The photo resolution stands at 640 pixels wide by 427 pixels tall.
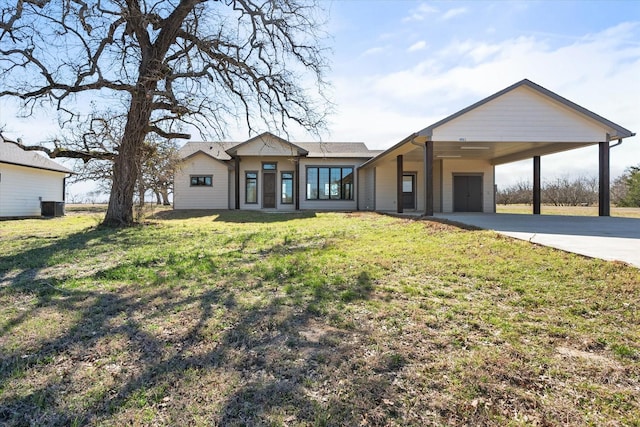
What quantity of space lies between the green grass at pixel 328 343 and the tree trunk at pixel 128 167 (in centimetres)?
666

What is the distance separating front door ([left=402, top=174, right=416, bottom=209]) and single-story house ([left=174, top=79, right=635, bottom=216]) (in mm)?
55

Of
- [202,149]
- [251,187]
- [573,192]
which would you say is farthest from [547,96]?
[573,192]

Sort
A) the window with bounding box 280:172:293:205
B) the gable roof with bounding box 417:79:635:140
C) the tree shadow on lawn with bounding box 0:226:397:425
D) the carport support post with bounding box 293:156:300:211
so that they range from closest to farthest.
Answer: the tree shadow on lawn with bounding box 0:226:397:425, the gable roof with bounding box 417:79:635:140, the carport support post with bounding box 293:156:300:211, the window with bounding box 280:172:293:205

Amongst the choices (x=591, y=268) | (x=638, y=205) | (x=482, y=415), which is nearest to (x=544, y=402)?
(x=482, y=415)

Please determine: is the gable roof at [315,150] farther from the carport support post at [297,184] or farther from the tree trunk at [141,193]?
the tree trunk at [141,193]

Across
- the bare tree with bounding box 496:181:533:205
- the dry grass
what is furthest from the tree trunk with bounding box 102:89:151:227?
the bare tree with bounding box 496:181:533:205

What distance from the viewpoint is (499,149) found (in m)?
15.0

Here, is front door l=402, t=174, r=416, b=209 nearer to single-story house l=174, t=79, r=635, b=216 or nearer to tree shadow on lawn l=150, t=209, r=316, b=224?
single-story house l=174, t=79, r=635, b=216

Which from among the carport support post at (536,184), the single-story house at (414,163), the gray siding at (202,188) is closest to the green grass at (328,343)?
the single-story house at (414,163)

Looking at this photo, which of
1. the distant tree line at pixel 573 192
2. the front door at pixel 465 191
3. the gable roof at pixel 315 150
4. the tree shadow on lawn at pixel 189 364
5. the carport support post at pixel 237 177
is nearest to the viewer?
the tree shadow on lawn at pixel 189 364

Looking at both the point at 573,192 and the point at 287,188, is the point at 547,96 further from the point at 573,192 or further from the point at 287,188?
the point at 573,192

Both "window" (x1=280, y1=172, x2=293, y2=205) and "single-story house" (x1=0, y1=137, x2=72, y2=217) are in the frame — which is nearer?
"single-story house" (x1=0, y1=137, x2=72, y2=217)

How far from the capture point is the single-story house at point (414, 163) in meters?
11.7

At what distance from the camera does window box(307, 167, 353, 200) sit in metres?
20.6
